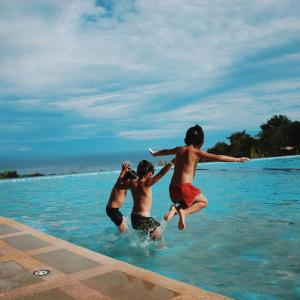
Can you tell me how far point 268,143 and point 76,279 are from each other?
33.6 meters

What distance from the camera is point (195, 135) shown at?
18.2 ft

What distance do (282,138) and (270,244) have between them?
30.0m

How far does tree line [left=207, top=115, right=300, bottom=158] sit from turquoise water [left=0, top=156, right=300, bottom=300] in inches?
811

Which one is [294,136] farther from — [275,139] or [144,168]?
[144,168]

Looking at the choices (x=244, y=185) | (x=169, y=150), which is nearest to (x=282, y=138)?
(x=244, y=185)

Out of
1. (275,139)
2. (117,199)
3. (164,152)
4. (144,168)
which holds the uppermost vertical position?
(275,139)

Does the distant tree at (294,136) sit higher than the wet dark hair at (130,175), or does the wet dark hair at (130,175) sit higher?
the distant tree at (294,136)

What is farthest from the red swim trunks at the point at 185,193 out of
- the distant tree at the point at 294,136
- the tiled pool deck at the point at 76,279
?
the distant tree at the point at 294,136

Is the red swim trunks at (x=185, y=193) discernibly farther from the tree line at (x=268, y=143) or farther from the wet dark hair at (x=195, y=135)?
the tree line at (x=268, y=143)

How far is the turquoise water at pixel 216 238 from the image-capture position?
4.60m

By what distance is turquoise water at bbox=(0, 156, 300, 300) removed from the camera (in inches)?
181

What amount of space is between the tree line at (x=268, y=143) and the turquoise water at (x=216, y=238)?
20.6m

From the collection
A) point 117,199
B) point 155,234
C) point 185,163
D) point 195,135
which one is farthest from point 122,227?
point 195,135

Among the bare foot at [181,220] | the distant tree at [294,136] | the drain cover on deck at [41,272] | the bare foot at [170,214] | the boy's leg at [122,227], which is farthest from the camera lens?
the distant tree at [294,136]
